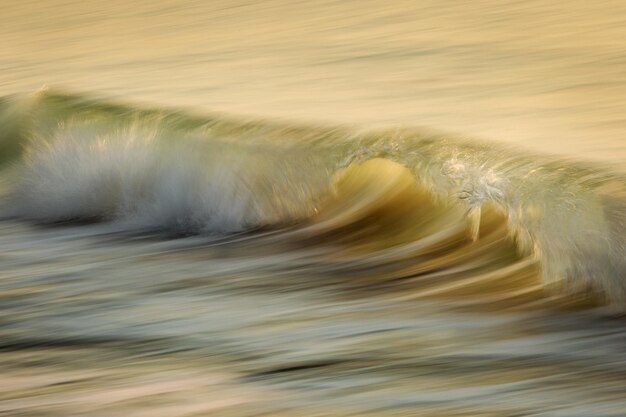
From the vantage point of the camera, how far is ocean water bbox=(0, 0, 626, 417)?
237 cm

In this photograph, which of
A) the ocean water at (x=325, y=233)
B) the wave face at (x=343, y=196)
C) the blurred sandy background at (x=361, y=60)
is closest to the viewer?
the ocean water at (x=325, y=233)

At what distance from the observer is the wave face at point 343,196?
2.81m

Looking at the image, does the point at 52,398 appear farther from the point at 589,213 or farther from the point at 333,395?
the point at 589,213

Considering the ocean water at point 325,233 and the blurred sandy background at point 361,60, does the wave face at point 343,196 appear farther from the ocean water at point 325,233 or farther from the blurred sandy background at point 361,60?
the blurred sandy background at point 361,60

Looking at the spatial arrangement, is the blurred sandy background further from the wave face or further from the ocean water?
the wave face

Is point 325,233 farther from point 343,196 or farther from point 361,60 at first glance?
point 361,60

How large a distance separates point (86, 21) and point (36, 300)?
5372 mm

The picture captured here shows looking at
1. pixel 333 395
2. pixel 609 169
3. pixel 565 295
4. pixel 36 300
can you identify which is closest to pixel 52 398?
pixel 333 395

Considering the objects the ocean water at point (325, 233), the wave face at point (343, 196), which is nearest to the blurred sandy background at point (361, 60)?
the ocean water at point (325, 233)

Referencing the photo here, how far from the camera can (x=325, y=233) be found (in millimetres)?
3617

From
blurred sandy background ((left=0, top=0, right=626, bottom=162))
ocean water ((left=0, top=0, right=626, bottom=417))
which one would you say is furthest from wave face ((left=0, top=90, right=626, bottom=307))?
blurred sandy background ((left=0, top=0, right=626, bottom=162))

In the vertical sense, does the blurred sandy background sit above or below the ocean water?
above

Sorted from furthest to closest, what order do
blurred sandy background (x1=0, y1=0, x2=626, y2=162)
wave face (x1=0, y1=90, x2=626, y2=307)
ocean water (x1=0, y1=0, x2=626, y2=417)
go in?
1. blurred sandy background (x1=0, y1=0, x2=626, y2=162)
2. wave face (x1=0, y1=90, x2=626, y2=307)
3. ocean water (x1=0, y1=0, x2=626, y2=417)

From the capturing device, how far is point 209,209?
392 centimetres
